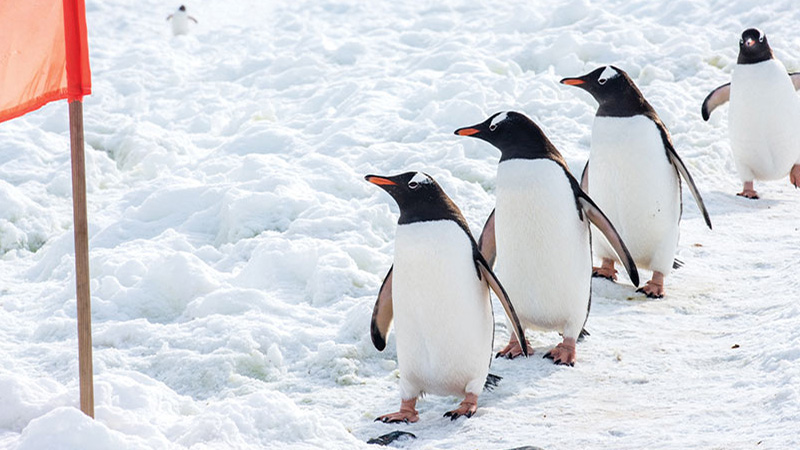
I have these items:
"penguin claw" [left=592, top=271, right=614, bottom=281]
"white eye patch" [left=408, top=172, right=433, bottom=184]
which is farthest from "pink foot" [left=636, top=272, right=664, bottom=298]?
"white eye patch" [left=408, top=172, right=433, bottom=184]

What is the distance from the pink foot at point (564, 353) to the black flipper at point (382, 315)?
27.7 inches

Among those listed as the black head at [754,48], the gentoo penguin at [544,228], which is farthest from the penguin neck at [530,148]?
the black head at [754,48]

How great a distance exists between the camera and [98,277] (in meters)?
5.07

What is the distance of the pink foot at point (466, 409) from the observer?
11.8 ft

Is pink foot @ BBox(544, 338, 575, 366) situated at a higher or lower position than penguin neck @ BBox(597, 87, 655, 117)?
lower

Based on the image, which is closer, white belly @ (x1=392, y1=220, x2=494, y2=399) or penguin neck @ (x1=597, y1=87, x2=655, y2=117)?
white belly @ (x1=392, y1=220, x2=494, y2=399)

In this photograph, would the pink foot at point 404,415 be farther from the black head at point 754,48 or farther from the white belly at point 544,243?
the black head at point 754,48

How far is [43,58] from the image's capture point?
300cm

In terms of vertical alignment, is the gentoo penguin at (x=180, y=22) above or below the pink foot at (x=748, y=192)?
above

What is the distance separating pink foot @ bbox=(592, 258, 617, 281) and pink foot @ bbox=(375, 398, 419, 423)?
180cm

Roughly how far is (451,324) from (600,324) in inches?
43.9

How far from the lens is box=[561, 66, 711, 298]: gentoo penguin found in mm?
4887

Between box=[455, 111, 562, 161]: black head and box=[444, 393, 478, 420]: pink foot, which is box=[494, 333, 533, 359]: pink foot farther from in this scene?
box=[455, 111, 562, 161]: black head

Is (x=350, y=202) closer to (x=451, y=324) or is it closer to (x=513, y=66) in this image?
(x=451, y=324)
